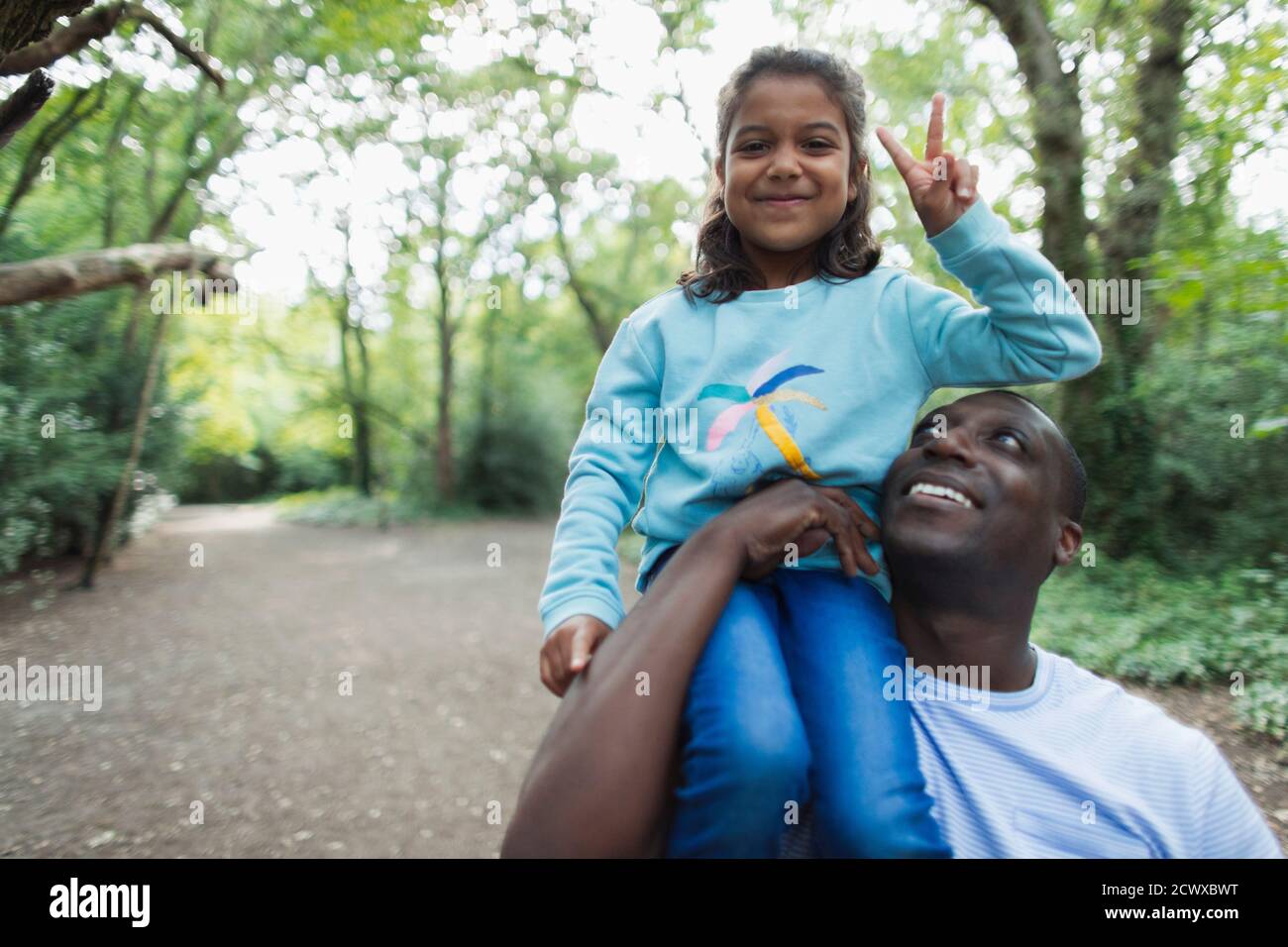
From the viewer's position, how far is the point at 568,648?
5.36 feet

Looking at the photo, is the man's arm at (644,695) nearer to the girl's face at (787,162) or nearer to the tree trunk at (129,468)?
the girl's face at (787,162)

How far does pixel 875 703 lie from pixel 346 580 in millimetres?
12599

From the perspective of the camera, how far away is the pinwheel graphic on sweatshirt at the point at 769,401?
1.84 meters

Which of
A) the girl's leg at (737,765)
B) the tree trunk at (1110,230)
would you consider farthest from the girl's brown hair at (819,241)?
the tree trunk at (1110,230)

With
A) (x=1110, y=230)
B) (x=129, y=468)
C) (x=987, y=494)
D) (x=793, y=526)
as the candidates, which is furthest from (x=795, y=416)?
(x=129, y=468)

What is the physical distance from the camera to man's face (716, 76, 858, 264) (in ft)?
6.21

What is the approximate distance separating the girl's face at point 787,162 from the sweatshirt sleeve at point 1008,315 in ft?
0.94

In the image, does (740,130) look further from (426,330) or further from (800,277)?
(426,330)

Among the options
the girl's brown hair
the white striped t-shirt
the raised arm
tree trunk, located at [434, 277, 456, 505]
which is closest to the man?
the white striped t-shirt

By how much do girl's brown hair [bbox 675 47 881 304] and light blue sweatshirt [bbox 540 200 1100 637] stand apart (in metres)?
0.07

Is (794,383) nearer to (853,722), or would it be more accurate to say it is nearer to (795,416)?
(795,416)

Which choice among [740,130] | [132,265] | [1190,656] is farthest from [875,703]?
[1190,656]

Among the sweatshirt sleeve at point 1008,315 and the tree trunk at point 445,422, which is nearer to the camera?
the sweatshirt sleeve at point 1008,315
